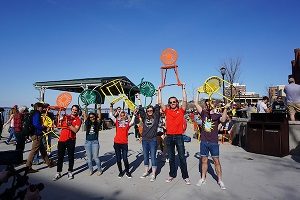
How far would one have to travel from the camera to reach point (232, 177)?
284 inches

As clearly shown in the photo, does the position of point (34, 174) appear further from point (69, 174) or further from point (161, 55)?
point (161, 55)

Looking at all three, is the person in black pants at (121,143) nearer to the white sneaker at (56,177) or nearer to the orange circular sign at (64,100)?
the white sneaker at (56,177)

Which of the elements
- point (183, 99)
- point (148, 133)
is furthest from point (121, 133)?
point (183, 99)

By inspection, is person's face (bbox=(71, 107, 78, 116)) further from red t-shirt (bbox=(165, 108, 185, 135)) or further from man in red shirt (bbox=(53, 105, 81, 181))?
red t-shirt (bbox=(165, 108, 185, 135))

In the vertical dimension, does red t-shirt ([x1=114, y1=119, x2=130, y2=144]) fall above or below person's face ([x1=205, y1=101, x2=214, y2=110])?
below

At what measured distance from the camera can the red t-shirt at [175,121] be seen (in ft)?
22.4

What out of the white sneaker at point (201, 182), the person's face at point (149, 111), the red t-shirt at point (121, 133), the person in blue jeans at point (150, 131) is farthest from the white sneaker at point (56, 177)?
the white sneaker at point (201, 182)

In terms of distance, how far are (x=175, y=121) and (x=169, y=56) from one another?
2044 mm

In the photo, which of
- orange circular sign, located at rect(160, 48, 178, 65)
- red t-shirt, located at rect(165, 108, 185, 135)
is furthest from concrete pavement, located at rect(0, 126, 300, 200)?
orange circular sign, located at rect(160, 48, 178, 65)

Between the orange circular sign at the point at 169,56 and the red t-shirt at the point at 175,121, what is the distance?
1.61 m

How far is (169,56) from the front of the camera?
8.00m

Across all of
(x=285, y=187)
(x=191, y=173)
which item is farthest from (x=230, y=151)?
(x=285, y=187)

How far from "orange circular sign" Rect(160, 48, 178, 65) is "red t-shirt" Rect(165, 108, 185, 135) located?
5.29 feet

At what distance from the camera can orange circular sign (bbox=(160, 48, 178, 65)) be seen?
7.93 meters
